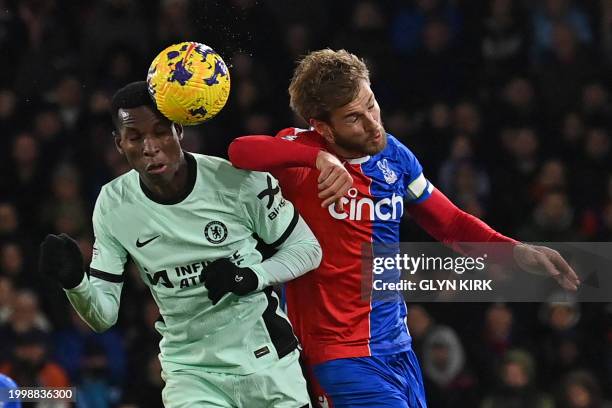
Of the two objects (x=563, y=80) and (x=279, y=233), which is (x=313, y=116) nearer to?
(x=279, y=233)

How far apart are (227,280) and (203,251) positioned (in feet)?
0.64

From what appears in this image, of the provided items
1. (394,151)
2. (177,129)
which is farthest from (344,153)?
(177,129)

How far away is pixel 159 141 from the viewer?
425 cm

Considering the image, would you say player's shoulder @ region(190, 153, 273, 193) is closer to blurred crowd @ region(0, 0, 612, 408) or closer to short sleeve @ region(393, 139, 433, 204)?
short sleeve @ region(393, 139, 433, 204)

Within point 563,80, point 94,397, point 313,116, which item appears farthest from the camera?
point 563,80

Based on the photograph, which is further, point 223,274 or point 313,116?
point 313,116

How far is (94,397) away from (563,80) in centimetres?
427

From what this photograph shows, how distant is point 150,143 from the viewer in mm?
4230

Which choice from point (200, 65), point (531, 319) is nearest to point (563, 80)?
point (531, 319)

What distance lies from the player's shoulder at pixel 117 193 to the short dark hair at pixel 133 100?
0.68 ft

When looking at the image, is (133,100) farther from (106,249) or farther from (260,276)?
(260,276)

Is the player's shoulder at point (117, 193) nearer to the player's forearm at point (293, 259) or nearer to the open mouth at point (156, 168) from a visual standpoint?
the open mouth at point (156, 168)

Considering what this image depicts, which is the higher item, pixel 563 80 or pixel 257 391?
pixel 563 80

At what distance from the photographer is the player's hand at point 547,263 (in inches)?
185
